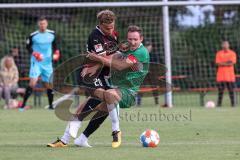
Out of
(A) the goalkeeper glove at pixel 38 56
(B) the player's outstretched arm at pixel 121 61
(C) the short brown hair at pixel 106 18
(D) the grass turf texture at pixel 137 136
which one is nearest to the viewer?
(D) the grass turf texture at pixel 137 136

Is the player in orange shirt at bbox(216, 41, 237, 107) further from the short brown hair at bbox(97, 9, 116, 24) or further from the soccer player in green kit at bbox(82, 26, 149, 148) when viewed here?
the short brown hair at bbox(97, 9, 116, 24)

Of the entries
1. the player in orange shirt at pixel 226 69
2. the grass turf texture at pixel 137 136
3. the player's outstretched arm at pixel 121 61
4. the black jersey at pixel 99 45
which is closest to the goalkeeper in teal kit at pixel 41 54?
the grass turf texture at pixel 137 136

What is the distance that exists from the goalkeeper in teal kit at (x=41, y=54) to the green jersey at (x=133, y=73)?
6.99m

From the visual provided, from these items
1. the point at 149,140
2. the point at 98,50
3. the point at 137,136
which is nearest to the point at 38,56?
the point at 137,136

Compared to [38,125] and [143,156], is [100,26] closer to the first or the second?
[143,156]

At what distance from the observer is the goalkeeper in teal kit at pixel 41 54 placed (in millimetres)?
17719

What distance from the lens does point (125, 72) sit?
10.9 metres

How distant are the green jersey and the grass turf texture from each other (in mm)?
831

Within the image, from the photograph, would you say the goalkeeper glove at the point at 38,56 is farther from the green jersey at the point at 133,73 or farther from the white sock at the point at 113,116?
the white sock at the point at 113,116

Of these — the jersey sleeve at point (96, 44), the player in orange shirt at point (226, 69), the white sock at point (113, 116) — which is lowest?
the player in orange shirt at point (226, 69)

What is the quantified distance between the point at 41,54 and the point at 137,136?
7.08 m

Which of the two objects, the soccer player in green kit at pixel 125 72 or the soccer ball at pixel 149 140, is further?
the soccer player in green kit at pixel 125 72

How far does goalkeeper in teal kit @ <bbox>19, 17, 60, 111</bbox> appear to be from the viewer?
58.1 ft

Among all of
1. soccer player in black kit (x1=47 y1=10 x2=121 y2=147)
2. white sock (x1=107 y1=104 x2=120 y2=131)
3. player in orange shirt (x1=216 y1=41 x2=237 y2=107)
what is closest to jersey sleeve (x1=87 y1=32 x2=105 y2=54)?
soccer player in black kit (x1=47 y1=10 x2=121 y2=147)
